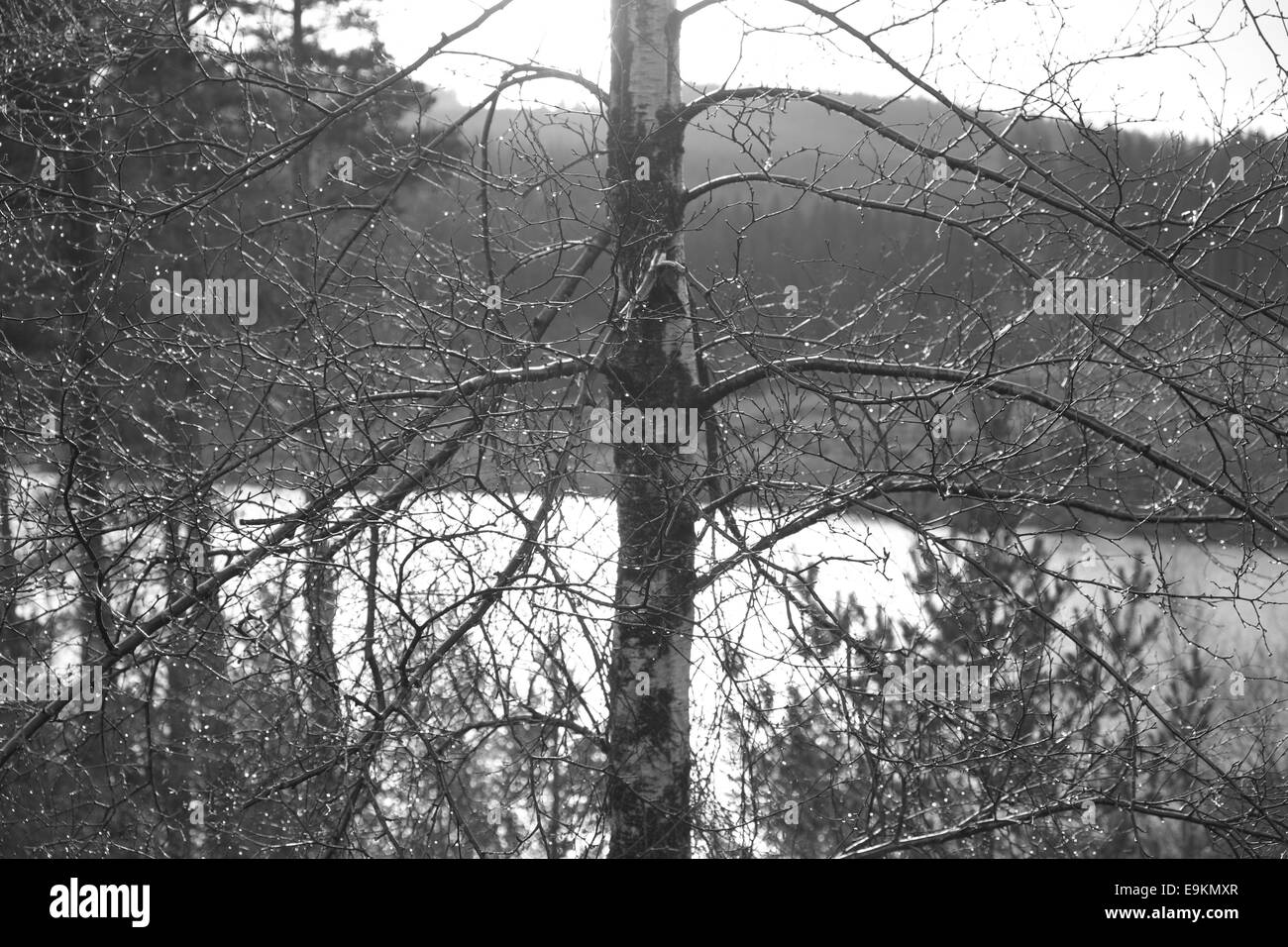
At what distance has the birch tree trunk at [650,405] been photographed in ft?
14.7

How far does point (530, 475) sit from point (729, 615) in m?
1.22

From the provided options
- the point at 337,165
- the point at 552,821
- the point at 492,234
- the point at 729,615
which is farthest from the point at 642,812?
the point at 337,165

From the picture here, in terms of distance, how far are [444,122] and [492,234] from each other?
3.08ft

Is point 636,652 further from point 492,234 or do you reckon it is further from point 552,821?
point 492,234

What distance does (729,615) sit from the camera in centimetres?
453

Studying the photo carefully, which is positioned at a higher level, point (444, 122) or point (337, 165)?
point (444, 122)

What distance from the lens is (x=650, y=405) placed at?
4.80 metres

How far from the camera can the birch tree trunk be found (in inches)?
176
